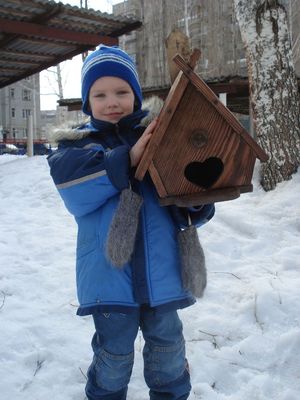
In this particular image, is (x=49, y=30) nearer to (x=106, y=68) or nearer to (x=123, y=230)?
(x=106, y=68)

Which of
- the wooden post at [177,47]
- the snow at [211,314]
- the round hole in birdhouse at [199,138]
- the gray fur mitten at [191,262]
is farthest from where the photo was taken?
the snow at [211,314]

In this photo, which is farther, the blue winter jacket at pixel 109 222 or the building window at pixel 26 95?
the building window at pixel 26 95

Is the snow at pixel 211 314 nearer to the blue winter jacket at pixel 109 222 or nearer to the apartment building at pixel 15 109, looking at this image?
the blue winter jacket at pixel 109 222

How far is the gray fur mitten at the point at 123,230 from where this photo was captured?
147 cm

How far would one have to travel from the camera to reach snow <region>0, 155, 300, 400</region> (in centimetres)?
208

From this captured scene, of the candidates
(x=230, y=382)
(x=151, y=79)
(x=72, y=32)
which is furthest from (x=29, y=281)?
(x=151, y=79)

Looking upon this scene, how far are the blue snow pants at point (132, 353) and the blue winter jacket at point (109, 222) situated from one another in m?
0.08

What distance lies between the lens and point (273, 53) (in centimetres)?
487

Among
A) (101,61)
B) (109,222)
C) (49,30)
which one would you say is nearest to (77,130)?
(101,61)

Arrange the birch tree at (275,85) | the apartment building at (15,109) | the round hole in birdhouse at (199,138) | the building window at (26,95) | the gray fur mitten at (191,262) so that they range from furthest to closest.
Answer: the building window at (26,95), the apartment building at (15,109), the birch tree at (275,85), the gray fur mitten at (191,262), the round hole in birdhouse at (199,138)

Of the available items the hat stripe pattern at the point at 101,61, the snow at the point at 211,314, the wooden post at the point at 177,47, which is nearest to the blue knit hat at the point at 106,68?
the hat stripe pattern at the point at 101,61

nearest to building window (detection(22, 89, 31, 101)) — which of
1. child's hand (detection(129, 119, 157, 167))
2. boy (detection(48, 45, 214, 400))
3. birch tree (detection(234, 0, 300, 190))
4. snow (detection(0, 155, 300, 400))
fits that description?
birch tree (detection(234, 0, 300, 190))

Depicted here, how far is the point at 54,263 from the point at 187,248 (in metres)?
2.12

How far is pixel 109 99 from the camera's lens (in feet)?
5.32
